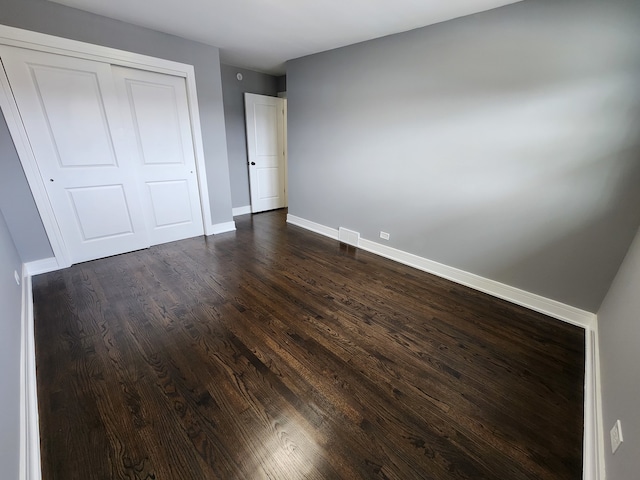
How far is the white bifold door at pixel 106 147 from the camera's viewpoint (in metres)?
2.52

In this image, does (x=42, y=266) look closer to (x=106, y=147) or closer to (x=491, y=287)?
(x=106, y=147)

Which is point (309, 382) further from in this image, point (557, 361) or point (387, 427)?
point (557, 361)

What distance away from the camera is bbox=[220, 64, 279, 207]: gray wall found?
439 cm

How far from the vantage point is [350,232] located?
150 inches

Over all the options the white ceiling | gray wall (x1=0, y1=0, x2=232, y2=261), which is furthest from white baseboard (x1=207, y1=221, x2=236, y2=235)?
the white ceiling

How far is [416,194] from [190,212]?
10.3 ft

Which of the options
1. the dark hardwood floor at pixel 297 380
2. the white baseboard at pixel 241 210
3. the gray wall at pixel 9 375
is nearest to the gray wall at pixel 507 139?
the dark hardwood floor at pixel 297 380

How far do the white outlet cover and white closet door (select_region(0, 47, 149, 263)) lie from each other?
4352mm

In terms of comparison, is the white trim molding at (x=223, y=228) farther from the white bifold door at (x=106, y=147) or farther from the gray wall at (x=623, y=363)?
the gray wall at (x=623, y=363)

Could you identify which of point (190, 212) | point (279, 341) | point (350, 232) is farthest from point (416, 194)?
point (190, 212)

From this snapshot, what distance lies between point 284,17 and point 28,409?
135 inches

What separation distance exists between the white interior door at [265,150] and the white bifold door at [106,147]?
1447 millimetres

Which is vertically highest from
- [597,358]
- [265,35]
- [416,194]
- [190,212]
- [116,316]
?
[265,35]

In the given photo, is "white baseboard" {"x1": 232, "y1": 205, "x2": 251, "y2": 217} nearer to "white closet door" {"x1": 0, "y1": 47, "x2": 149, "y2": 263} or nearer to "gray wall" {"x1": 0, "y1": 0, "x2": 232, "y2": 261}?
"gray wall" {"x1": 0, "y1": 0, "x2": 232, "y2": 261}
